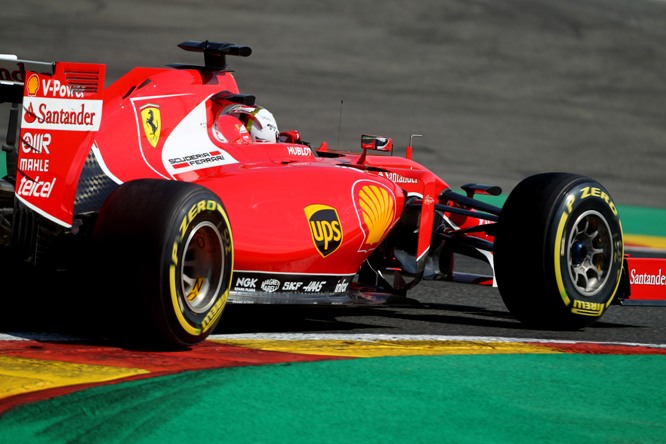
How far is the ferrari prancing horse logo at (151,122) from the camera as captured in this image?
6184 millimetres

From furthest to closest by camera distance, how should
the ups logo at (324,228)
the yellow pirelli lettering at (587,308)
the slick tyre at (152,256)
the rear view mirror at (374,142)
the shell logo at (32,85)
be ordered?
the rear view mirror at (374,142) → the yellow pirelli lettering at (587,308) → the ups logo at (324,228) → the shell logo at (32,85) → the slick tyre at (152,256)

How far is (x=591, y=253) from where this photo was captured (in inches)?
278

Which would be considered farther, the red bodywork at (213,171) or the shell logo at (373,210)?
the shell logo at (373,210)

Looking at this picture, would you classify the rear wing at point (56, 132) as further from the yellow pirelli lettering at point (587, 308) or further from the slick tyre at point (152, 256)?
the yellow pirelli lettering at point (587, 308)

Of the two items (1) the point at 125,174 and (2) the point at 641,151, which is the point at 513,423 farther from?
(2) the point at 641,151

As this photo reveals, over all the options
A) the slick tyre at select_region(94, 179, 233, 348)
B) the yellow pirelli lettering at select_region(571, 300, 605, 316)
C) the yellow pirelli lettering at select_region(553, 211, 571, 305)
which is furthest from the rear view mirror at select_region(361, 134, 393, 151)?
the slick tyre at select_region(94, 179, 233, 348)

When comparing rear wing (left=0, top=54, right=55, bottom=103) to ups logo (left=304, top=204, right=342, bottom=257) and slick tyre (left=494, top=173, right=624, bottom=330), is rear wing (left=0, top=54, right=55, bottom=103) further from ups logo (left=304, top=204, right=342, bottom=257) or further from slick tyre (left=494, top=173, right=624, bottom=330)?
slick tyre (left=494, top=173, right=624, bottom=330)

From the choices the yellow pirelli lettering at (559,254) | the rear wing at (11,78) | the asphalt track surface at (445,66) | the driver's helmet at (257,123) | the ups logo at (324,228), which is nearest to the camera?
the rear wing at (11,78)

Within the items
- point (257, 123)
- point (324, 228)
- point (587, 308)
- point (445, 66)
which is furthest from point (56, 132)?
point (445, 66)

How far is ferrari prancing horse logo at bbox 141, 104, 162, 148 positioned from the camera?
6.18m

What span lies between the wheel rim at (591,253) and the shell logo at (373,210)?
41.4 inches

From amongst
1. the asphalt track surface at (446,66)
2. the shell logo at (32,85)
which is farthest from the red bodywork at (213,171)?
the asphalt track surface at (446,66)

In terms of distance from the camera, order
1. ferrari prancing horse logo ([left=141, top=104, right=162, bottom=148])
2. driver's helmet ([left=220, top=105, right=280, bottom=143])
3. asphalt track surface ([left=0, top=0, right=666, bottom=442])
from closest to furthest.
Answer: ferrari prancing horse logo ([left=141, top=104, right=162, bottom=148]), driver's helmet ([left=220, top=105, right=280, bottom=143]), asphalt track surface ([left=0, top=0, right=666, bottom=442])

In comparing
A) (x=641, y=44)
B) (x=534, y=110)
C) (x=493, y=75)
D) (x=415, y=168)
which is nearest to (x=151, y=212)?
(x=415, y=168)
